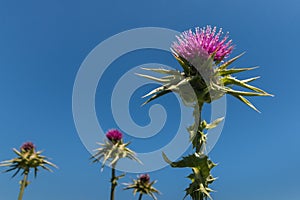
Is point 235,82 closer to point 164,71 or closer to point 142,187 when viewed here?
point 164,71

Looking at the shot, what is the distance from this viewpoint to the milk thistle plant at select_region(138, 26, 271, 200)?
3.47m

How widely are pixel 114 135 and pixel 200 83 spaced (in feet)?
28.4

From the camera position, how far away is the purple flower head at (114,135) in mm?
11885

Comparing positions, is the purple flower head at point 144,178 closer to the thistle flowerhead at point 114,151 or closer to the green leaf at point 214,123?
the thistle flowerhead at point 114,151

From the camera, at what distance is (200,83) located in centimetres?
393

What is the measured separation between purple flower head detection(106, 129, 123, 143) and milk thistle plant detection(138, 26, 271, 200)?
806cm

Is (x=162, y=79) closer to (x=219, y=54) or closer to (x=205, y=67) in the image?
(x=205, y=67)

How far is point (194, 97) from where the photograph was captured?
12.8 feet

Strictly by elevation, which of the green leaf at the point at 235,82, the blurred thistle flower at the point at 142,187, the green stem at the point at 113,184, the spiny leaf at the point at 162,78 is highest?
the blurred thistle flower at the point at 142,187

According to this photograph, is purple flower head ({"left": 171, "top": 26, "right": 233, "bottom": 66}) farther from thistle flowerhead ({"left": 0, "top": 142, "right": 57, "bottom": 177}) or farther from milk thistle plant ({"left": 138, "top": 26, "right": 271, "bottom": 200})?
thistle flowerhead ({"left": 0, "top": 142, "right": 57, "bottom": 177})

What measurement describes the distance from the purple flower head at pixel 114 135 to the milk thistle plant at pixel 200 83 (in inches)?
317

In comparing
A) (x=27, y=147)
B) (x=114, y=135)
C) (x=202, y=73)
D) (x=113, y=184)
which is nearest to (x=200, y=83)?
(x=202, y=73)

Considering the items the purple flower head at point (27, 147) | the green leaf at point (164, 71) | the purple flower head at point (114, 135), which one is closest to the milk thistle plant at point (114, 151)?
the purple flower head at point (114, 135)

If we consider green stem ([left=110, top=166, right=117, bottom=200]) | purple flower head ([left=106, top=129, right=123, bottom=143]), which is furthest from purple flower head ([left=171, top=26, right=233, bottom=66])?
purple flower head ([left=106, top=129, right=123, bottom=143])
